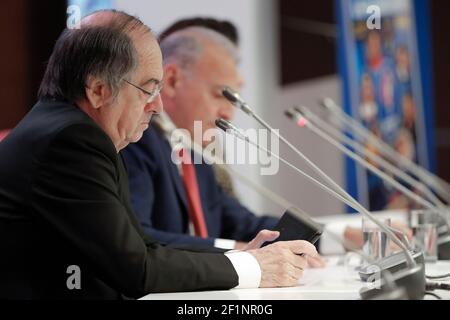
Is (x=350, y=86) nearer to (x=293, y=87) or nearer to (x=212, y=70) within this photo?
(x=293, y=87)

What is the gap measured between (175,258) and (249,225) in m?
1.28

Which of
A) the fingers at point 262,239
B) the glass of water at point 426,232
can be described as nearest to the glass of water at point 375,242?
the glass of water at point 426,232

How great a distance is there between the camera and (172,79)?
251 centimetres

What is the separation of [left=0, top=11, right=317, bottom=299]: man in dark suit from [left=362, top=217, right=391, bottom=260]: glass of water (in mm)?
382

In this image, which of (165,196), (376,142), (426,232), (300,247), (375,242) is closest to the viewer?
(300,247)

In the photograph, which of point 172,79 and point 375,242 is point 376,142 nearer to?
point 172,79

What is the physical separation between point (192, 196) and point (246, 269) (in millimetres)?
999

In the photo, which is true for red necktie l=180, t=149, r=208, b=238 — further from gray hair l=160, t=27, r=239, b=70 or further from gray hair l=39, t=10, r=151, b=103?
gray hair l=39, t=10, r=151, b=103

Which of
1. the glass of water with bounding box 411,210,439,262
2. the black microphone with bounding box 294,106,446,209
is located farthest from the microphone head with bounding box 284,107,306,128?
the glass of water with bounding box 411,210,439,262

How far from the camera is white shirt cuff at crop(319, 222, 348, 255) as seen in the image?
8.25 ft

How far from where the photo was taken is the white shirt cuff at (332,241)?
8.25 feet

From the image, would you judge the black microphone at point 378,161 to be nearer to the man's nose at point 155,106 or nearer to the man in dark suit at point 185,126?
the man in dark suit at point 185,126

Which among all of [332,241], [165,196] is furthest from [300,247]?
[332,241]

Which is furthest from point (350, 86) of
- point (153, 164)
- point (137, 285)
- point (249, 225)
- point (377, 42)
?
point (137, 285)
